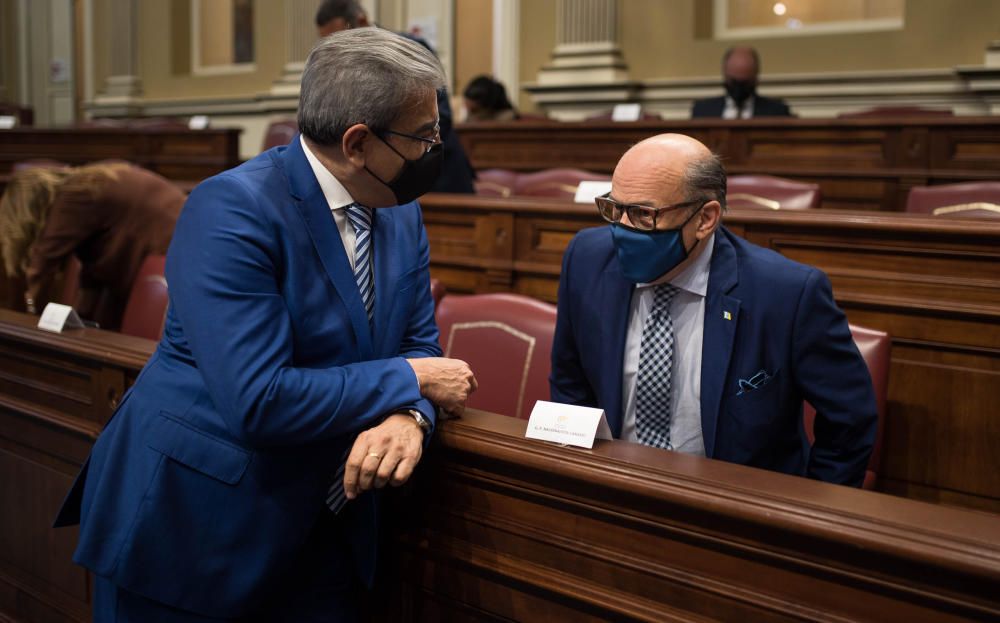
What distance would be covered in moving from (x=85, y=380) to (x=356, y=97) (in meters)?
1.02

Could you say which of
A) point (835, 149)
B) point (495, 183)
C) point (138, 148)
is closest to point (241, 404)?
point (495, 183)

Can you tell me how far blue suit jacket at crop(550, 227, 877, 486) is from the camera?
1.85 metres

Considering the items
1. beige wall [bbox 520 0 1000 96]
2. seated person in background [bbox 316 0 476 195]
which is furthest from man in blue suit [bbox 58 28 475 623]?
beige wall [bbox 520 0 1000 96]

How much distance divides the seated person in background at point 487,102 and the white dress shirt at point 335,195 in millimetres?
5239

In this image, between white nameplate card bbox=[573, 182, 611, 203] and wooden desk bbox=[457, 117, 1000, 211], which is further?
wooden desk bbox=[457, 117, 1000, 211]

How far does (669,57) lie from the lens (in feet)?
26.1

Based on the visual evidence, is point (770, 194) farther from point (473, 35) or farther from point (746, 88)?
point (473, 35)

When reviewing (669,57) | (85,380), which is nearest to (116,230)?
(85,380)

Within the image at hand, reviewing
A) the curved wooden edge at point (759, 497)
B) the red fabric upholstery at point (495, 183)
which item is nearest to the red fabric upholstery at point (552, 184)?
the red fabric upholstery at point (495, 183)

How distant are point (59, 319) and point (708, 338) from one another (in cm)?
142

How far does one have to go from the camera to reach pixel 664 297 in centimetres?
197

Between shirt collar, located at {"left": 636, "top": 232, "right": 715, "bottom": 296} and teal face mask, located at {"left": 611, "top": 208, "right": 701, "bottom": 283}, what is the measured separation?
0.16ft

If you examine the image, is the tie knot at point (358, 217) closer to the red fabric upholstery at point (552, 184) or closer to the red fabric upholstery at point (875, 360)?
the red fabric upholstery at point (875, 360)

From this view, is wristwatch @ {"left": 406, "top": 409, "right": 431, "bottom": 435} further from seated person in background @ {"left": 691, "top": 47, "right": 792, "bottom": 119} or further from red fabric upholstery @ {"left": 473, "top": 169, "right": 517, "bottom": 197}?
seated person in background @ {"left": 691, "top": 47, "right": 792, "bottom": 119}
